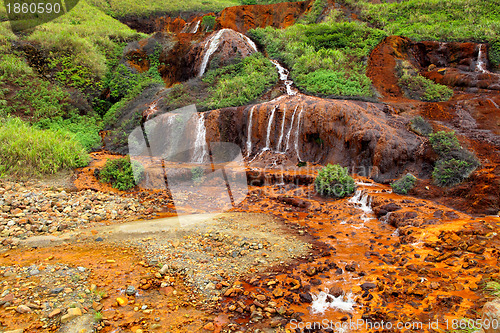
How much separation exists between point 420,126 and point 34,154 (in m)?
14.8

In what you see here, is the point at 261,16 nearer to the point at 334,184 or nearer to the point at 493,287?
the point at 334,184

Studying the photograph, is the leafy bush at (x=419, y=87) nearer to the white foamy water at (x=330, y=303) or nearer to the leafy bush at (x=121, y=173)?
the white foamy water at (x=330, y=303)

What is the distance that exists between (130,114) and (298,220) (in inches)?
544

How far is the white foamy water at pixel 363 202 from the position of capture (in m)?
8.30

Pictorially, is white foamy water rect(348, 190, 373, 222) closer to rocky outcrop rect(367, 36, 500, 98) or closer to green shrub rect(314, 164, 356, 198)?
green shrub rect(314, 164, 356, 198)

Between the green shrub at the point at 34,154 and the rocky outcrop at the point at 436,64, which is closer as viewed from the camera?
the green shrub at the point at 34,154

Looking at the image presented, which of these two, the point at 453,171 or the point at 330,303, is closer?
the point at 330,303

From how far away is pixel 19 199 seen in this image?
7.21 meters

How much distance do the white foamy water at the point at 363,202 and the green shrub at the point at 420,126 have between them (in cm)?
449

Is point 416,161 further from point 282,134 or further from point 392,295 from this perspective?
point 392,295

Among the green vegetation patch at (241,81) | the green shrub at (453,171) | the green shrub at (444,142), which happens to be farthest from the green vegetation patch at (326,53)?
the green shrub at (453,171)

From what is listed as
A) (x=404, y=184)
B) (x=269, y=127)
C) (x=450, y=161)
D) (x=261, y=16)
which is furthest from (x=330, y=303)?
(x=261, y=16)

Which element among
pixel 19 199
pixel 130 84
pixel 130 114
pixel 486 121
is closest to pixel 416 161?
pixel 486 121

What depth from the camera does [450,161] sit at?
30.1 ft
